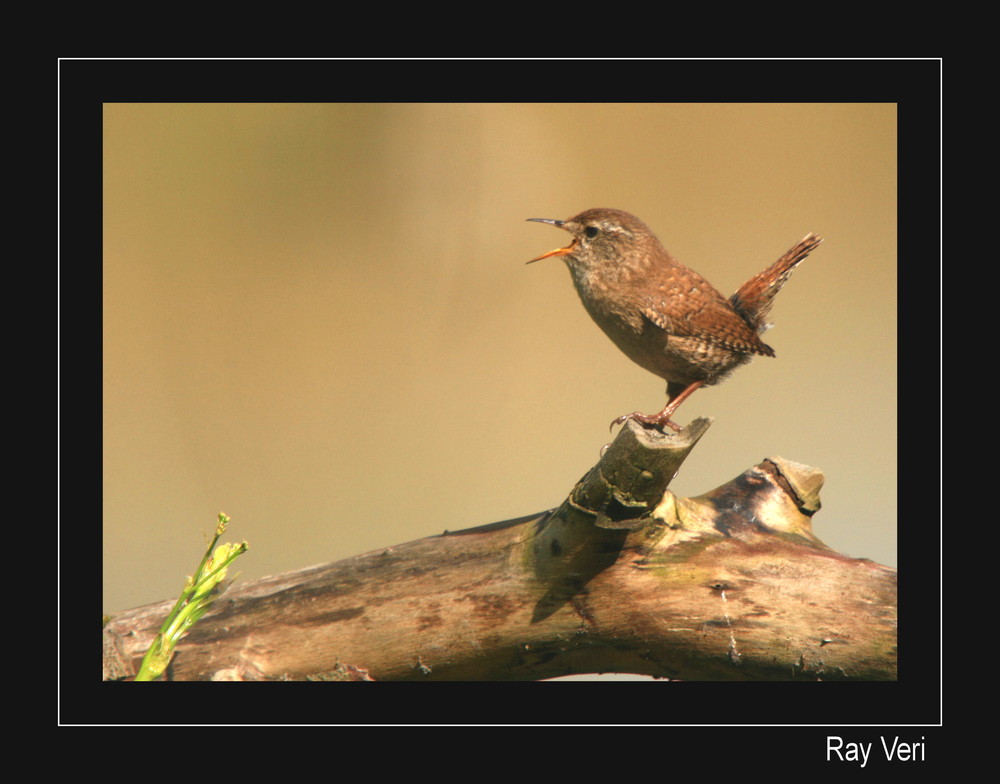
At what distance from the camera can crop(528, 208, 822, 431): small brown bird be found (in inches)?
124

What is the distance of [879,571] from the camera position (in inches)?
92.0

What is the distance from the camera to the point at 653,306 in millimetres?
3139

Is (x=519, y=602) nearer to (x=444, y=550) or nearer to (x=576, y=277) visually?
(x=444, y=550)

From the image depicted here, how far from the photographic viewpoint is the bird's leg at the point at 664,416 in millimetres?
2873

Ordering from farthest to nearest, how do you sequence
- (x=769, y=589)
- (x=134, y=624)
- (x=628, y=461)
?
1. (x=134, y=624)
2. (x=769, y=589)
3. (x=628, y=461)

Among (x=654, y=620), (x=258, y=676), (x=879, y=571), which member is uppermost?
(x=879, y=571)

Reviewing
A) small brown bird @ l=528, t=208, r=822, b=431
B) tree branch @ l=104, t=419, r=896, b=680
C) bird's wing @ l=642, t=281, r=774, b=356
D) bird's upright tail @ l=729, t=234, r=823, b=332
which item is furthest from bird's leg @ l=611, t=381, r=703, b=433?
Answer: bird's upright tail @ l=729, t=234, r=823, b=332

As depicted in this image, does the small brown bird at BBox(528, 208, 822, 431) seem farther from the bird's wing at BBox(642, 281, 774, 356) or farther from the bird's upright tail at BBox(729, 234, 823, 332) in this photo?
the bird's upright tail at BBox(729, 234, 823, 332)

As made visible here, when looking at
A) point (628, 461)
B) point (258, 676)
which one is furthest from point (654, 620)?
point (258, 676)

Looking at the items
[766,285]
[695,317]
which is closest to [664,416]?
[695,317]

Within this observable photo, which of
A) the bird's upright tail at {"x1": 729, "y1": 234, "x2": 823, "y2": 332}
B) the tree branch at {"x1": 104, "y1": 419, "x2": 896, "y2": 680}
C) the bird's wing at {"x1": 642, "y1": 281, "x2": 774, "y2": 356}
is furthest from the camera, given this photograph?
the bird's upright tail at {"x1": 729, "y1": 234, "x2": 823, "y2": 332}

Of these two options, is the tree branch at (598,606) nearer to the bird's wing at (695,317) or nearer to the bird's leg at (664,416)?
the bird's leg at (664,416)

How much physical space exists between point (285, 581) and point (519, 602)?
0.83 metres

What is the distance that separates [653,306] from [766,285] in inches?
28.3
